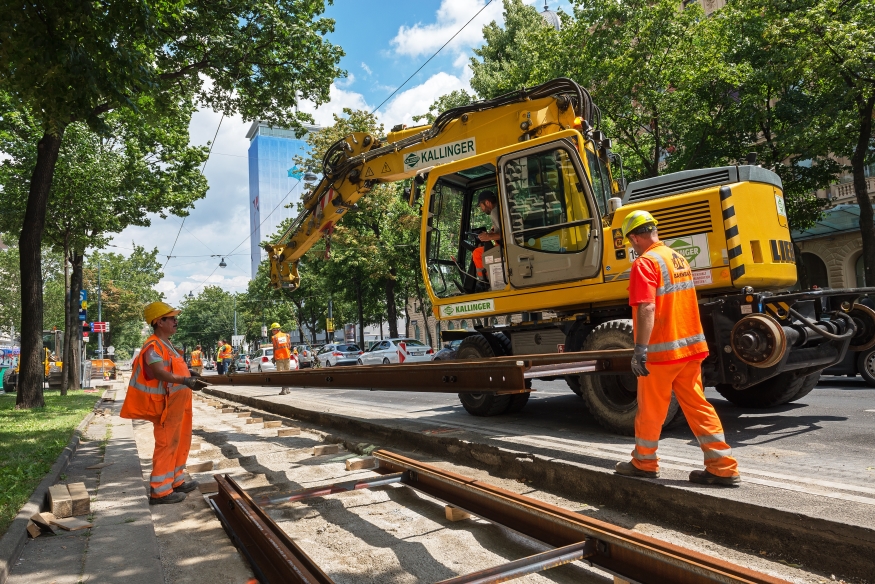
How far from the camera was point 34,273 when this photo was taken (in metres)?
13.2

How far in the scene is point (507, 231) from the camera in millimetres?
7426

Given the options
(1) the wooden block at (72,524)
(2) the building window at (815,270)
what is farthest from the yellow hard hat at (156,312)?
(2) the building window at (815,270)

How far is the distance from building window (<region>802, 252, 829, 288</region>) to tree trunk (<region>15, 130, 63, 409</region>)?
2676 centimetres

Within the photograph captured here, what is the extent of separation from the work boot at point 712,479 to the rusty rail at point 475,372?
884mm

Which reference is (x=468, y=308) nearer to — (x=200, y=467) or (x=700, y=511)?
(x=200, y=467)

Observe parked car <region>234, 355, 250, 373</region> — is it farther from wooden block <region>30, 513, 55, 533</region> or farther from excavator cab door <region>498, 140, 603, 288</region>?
wooden block <region>30, 513, 55, 533</region>

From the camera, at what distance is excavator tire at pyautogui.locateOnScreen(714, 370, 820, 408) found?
7.05m

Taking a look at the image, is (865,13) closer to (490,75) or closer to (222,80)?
(490,75)

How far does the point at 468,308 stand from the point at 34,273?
10.5m

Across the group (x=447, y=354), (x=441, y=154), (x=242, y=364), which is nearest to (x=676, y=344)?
(x=441, y=154)

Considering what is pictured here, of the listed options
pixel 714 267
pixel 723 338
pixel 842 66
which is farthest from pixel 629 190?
pixel 842 66

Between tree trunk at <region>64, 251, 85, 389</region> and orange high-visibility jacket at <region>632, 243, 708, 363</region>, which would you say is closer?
orange high-visibility jacket at <region>632, 243, 708, 363</region>

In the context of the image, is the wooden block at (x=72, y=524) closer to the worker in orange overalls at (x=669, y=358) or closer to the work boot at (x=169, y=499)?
the work boot at (x=169, y=499)

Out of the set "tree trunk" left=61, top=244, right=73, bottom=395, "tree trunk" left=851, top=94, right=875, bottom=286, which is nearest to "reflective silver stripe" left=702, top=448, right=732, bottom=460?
"tree trunk" left=851, top=94, right=875, bottom=286
